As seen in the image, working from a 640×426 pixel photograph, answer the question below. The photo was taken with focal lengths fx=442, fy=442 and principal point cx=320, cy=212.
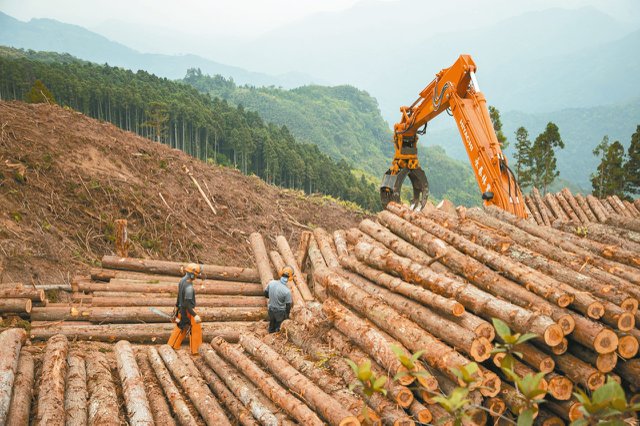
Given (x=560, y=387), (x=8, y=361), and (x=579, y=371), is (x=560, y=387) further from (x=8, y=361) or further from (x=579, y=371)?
(x=8, y=361)

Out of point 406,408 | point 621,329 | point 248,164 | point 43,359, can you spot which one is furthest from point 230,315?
point 248,164

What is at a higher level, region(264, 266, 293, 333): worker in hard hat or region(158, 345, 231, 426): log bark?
region(264, 266, 293, 333): worker in hard hat

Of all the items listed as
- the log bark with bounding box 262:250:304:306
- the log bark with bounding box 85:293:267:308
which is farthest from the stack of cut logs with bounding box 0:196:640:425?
the log bark with bounding box 262:250:304:306

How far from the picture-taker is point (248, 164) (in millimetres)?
63156

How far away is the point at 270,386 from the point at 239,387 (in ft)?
1.83

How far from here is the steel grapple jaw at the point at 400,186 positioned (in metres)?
13.7

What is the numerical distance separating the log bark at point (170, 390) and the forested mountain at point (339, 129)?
111780mm

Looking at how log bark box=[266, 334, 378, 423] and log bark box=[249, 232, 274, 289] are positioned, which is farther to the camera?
log bark box=[249, 232, 274, 289]

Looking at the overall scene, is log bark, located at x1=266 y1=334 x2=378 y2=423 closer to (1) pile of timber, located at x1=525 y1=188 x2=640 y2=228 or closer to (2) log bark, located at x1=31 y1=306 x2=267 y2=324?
(2) log bark, located at x1=31 y1=306 x2=267 y2=324

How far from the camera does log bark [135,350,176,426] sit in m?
5.39

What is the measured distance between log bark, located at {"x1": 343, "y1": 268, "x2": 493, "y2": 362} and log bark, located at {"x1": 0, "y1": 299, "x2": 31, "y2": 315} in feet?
22.1

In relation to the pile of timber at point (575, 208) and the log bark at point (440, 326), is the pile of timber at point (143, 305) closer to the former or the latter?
the log bark at point (440, 326)

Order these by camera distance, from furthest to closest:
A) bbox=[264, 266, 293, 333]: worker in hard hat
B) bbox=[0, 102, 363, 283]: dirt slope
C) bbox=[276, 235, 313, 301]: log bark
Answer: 1. bbox=[0, 102, 363, 283]: dirt slope
2. bbox=[276, 235, 313, 301]: log bark
3. bbox=[264, 266, 293, 333]: worker in hard hat

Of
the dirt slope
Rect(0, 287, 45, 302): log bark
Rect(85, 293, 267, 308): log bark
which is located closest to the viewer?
Rect(0, 287, 45, 302): log bark
